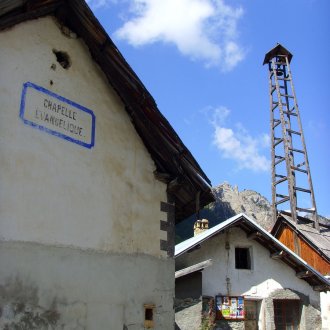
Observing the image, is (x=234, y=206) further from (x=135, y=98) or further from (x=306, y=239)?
(x=135, y=98)

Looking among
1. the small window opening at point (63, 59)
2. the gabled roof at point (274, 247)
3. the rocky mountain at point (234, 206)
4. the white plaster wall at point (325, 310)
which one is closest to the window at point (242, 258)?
the gabled roof at point (274, 247)

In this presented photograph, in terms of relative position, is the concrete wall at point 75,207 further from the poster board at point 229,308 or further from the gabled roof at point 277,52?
the gabled roof at point 277,52

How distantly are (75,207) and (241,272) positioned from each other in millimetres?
10049

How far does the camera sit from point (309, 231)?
23984mm

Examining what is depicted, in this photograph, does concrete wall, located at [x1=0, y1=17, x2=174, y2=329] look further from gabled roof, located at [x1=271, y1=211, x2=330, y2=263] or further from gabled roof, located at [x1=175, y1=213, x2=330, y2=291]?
gabled roof, located at [x1=271, y1=211, x2=330, y2=263]

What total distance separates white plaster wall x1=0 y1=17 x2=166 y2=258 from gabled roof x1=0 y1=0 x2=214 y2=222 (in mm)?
142

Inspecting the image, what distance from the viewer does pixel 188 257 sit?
1491 centimetres

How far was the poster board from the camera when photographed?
14.5m

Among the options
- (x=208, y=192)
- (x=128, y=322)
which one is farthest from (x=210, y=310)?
(x=128, y=322)

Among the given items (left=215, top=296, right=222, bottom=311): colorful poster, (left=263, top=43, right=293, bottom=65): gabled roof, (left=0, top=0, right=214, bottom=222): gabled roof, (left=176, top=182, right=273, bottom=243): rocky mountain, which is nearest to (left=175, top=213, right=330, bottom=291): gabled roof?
(left=215, top=296, right=222, bottom=311): colorful poster

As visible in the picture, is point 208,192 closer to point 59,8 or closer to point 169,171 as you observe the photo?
point 169,171

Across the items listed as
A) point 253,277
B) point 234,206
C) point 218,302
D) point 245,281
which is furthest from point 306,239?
point 234,206

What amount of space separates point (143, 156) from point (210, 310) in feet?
25.5

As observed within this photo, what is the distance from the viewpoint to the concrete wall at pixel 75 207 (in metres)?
5.93
